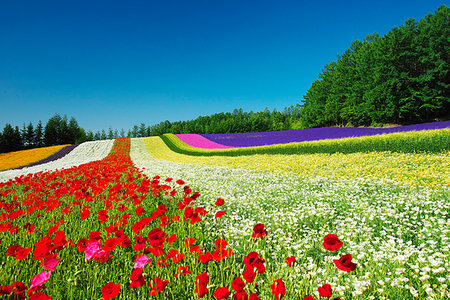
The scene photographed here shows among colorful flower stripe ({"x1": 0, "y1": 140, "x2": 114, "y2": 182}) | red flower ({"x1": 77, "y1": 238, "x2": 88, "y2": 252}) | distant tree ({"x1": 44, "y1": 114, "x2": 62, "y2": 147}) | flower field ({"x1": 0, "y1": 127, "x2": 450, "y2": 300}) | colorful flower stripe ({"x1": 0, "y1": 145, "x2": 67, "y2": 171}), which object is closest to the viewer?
flower field ({"x1": 0, "y1": 127, "x2": 450, "y2": 300})

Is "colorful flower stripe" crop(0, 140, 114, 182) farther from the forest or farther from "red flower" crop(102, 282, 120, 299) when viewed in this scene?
the forest

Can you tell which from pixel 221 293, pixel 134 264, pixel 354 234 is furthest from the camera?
pixel 354 234

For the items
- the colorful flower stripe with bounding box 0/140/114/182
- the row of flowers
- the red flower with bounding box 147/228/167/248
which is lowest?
the colorful flower stripe with bounding box 0/140/114/182

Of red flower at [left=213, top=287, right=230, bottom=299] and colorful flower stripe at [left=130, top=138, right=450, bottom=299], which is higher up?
red flower at [left=213, top=287, right=230, bottom=299]

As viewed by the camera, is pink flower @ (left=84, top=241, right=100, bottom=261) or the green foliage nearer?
pink flower @ (left=84, top=241, right=100, bottom=261)

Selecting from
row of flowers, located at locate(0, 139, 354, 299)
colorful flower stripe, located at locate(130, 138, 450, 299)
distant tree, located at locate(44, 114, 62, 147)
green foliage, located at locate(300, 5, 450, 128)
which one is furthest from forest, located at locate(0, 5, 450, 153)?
distant tree, located at locate(44, 114, 62, 147)

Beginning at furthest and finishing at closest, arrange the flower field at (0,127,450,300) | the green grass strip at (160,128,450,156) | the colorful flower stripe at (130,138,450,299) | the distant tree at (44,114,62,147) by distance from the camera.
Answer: the distant tree at (44,114,62,147) < the green grass strip at (160,128,450,156) < the colorful flower stripe at (130,138,450,299) < the flower field at (0,127,450,300)

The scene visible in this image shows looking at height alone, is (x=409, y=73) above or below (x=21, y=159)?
above

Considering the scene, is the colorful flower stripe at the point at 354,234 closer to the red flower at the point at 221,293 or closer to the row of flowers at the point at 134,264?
the row of flowers at the point at 134,264

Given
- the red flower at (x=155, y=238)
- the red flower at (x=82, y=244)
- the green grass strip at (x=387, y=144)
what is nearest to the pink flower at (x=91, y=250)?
the red flower at (x=82, y=244)

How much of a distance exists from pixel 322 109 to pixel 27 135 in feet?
288

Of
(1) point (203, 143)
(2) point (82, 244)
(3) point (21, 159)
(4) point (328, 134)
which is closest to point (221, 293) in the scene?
(2) point (82, 244)

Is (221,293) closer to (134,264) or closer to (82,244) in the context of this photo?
(134,264)

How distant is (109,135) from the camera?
5039 inches
